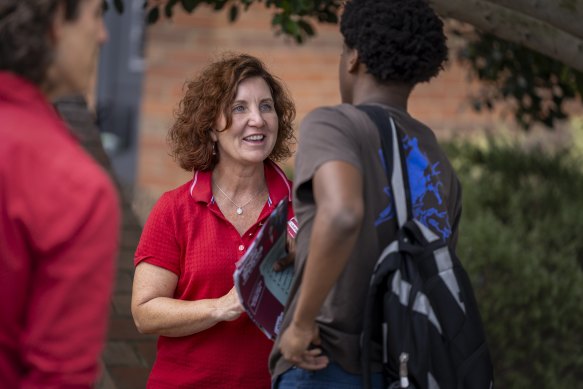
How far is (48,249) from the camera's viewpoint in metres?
2.17

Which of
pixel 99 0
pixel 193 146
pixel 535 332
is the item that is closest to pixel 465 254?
pixel 535 332

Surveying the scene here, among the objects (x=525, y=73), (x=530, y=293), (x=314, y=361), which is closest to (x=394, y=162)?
(x=314, y=361)

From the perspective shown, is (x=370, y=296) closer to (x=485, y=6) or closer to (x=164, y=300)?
(x=164, y=300)

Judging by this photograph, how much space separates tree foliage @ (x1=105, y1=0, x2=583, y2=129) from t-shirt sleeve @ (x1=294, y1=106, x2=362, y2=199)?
4.38 ft

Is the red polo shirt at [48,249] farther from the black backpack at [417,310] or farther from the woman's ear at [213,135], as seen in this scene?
the woman's ear at [213,135]

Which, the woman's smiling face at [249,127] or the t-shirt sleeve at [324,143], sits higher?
the t-shirt sleeve at [324,143]

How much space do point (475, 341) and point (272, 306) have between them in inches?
23.5

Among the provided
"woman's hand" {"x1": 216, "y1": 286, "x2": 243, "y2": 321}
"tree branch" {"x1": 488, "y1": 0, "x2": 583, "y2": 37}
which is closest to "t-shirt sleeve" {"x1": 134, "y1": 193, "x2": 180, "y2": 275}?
"woman's hand" {"x1": 216, "y1": 286, "x2": 243, "y2": 321}

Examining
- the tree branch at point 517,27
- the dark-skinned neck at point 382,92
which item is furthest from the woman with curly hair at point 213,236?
the tree branch at point 517,27

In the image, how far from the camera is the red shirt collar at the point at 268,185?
370cm

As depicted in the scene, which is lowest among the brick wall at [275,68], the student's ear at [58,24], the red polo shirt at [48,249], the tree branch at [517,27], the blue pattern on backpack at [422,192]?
the brick wall at [275,68]

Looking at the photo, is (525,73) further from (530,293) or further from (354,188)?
(354,188)

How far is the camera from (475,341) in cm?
297

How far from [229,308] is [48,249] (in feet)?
4.37
